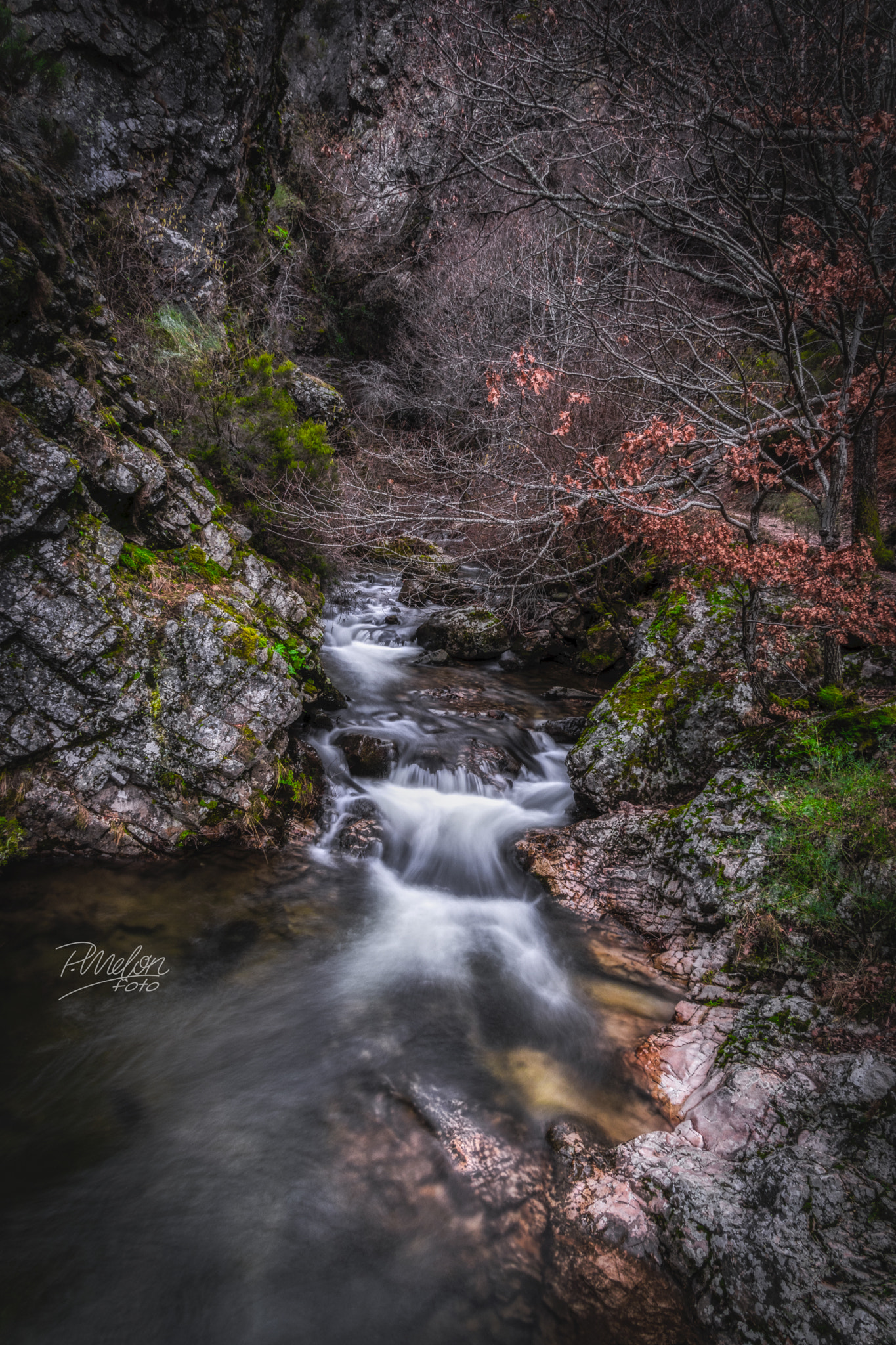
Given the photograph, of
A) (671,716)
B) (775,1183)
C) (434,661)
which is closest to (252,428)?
(434,661)

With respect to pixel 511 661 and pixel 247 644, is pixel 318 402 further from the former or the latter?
pixel 247 644

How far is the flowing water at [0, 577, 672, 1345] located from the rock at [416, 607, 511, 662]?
4.51 meters

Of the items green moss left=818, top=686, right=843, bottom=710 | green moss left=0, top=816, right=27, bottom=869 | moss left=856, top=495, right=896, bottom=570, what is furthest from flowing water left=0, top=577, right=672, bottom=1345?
moss left=856, top=495, right=896, bottom=570

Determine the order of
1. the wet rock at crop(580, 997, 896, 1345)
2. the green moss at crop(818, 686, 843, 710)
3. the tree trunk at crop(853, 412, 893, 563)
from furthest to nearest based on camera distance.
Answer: the tree trunk at crop(853, 412, 893, 563), the green moss at crop(818, 686, 843, 710), the wet rock at crop(580, 997, 896, 1345)

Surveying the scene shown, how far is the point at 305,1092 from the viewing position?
10.4 ft

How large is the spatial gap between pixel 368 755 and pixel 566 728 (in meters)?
2.53

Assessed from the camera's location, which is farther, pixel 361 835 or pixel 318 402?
pixel 318 402

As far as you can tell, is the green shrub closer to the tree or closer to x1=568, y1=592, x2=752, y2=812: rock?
x1=568, y1=592, x2=752, y2=812: rock

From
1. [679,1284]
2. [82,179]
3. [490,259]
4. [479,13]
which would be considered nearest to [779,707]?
[679,1284]

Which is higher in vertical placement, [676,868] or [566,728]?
[566,728]

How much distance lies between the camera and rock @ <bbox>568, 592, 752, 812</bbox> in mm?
5020

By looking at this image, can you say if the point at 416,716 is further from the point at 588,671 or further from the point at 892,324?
the point at 892,324

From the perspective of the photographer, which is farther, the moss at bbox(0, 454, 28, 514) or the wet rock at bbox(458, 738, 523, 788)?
the wet rock at bbox(458, 738, 523, 788)

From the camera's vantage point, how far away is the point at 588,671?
876 cm
